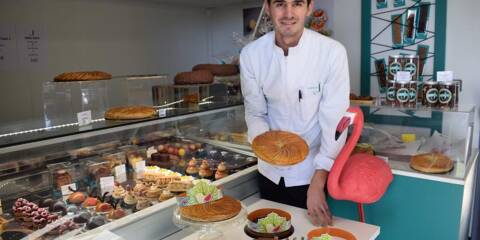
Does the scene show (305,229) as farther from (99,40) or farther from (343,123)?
(99,40)

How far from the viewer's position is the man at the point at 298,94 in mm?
1572

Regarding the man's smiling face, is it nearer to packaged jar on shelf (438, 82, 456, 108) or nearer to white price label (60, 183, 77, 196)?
packaged jar on shelf (438, 82, 456, 108)

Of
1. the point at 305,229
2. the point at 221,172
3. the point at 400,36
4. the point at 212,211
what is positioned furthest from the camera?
the point at 400,36

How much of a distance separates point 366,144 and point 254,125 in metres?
0.68

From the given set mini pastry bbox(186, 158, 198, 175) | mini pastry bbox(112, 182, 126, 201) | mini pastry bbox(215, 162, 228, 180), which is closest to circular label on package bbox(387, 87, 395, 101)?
mini pastry bbox(215, 162, 228, 180)

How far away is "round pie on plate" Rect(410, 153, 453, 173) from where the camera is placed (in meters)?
1.76

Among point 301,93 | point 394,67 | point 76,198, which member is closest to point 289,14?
point 301,93

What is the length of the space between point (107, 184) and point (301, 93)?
3.08 feet

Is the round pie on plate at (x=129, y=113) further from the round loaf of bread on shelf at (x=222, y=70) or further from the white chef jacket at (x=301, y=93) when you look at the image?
the round loaf of bread on shelf at (x=222, y=70)

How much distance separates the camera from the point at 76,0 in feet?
10.4

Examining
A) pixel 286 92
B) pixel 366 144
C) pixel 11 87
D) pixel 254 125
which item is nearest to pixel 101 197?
pixel 254 125

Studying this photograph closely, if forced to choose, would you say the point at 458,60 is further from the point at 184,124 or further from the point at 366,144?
the point at 184,124

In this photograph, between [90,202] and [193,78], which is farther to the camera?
[193,78]

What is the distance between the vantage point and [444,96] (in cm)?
198
